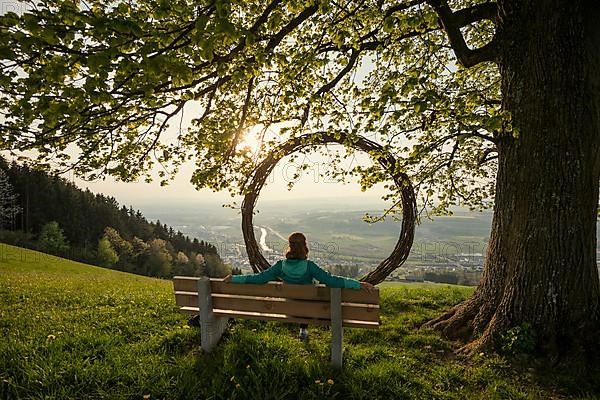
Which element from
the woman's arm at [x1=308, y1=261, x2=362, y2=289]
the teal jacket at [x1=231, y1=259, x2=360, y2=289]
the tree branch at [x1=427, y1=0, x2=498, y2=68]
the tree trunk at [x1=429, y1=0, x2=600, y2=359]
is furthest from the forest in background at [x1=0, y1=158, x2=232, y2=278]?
the tree trunk at [x1=429, y1=0, x2=600, y2=359]

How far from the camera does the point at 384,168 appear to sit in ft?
22.9

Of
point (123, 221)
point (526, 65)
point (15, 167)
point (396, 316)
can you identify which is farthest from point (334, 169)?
point (123, 221)

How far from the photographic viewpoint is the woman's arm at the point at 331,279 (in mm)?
4094

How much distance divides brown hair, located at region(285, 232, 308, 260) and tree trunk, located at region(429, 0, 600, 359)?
267 cm

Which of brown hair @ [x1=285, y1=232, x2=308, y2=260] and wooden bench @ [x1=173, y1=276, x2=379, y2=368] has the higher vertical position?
brown hair @ [x1=285, y1=232, x2=308, y2=260]

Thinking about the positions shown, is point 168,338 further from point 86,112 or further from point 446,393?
point 446,393

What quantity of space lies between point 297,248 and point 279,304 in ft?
2.71

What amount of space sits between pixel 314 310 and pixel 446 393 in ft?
5.46

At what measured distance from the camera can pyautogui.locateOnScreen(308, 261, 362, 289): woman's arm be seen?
13.4 ft

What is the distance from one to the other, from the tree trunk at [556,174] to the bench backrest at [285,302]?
1.92 m

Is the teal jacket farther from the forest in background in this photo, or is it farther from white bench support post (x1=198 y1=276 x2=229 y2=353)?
the forest in background

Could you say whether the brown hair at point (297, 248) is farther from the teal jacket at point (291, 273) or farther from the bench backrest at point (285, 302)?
the bench backrest at point (285, 302)

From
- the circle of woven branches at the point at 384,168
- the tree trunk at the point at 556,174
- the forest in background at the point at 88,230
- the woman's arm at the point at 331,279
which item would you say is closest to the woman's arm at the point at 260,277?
the woman's arm at the point at 331,279

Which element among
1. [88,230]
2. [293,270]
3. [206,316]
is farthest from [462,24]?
[88,230]
